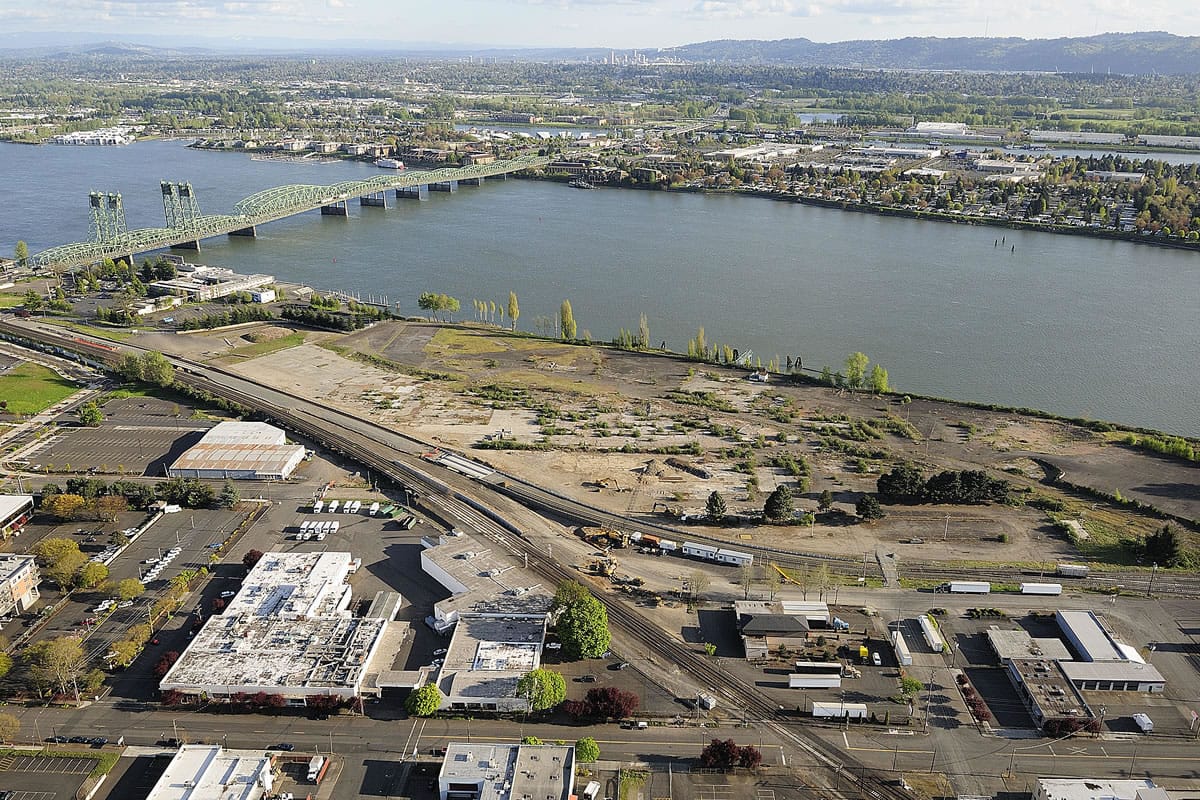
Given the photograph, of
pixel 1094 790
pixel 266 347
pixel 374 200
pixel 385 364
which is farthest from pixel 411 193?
pixel 1094 790

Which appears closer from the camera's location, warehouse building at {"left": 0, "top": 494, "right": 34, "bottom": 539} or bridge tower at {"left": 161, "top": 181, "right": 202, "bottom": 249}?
warehouse building at {"left": 0, "top": 494, "right": 34, "bottom": 539}

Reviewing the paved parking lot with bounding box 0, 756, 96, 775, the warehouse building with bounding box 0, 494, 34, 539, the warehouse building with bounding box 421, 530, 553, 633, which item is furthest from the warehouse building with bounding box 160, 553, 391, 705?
the warehouse building with bounding box 0, 494, 34, 539

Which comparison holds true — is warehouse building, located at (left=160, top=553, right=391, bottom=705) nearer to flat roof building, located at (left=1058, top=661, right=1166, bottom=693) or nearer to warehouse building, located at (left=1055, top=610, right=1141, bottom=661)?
flat roof building, located at (left=1058, top=661, right=1166, bottom=693)

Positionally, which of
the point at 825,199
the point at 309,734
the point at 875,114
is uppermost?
the point at 875,114

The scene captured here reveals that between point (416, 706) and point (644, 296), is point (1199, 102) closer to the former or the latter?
point (644, 296)

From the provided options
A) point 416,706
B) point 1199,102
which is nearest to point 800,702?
point 416,706

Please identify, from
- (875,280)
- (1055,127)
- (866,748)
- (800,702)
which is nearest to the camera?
(866,748)
